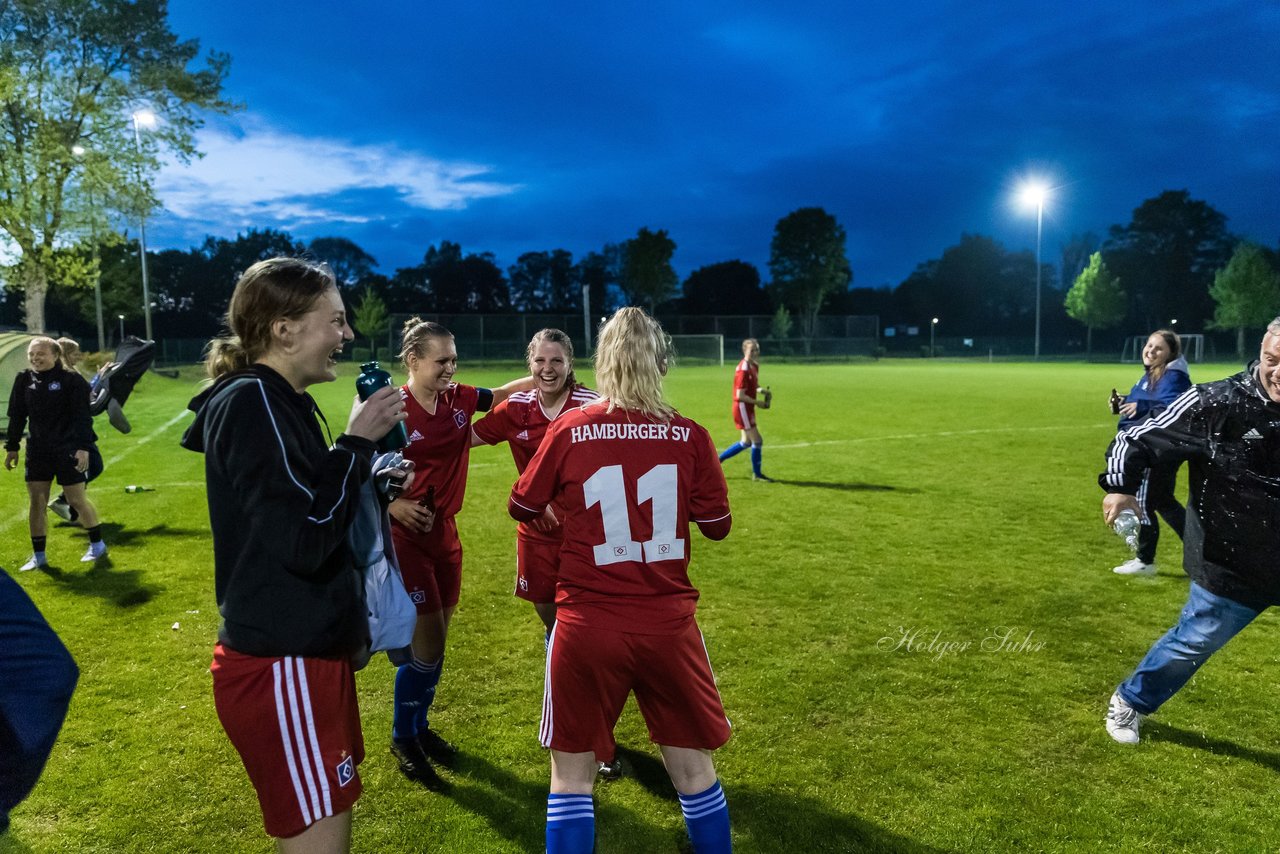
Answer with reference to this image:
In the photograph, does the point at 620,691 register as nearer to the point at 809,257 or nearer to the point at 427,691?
the point at 427,691

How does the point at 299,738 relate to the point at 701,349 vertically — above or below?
below

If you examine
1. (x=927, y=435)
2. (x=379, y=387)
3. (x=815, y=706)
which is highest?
(x=379, y=387)

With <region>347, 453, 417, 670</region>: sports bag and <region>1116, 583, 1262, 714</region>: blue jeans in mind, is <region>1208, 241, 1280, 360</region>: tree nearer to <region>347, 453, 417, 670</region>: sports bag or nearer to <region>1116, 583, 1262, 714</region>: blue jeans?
<region>1116, 583, 1262, 714</region>: blue jeans

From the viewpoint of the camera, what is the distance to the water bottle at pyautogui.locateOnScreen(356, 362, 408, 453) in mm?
2498

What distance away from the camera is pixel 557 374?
4.49 metres

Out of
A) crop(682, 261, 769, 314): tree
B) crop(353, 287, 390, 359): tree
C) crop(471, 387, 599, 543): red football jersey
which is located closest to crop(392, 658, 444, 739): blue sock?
crop(471, 387, 599, 543): red football jersey

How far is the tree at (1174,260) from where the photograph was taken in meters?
83.6

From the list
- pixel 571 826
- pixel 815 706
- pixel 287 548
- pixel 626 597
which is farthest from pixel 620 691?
pixel 815 706

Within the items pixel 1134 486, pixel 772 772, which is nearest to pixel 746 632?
pixel 772 772

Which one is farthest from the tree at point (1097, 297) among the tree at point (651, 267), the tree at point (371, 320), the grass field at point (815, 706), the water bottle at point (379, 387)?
the water bottle at point (379, 387)

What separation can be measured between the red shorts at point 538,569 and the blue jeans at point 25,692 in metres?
2.95

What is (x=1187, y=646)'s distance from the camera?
13.0 feet

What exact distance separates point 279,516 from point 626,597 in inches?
46.8

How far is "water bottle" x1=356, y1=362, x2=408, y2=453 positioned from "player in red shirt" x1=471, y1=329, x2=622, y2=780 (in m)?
1.41
